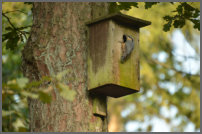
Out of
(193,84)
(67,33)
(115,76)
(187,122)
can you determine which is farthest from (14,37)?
(187,122)

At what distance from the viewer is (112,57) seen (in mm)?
3326

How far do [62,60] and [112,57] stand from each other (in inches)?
13.2

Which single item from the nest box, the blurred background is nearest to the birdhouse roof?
the nest box

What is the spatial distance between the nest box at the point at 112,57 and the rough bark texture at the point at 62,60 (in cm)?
5

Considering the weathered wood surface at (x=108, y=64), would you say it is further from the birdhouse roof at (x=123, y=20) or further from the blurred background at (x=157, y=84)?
the blurred background at (x=157, y=84)

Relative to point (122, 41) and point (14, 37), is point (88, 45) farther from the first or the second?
point (14, 37)

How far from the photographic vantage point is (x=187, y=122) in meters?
10.3

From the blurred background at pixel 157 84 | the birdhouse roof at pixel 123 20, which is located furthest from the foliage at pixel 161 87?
the birdhouse roof at pixel 123 20

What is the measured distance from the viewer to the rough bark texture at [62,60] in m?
3.11

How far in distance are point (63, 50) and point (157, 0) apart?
32.7 inches

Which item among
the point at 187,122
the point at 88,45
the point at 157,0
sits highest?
the point at 157,0

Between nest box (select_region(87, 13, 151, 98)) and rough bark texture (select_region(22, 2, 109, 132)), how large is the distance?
55 millimetres

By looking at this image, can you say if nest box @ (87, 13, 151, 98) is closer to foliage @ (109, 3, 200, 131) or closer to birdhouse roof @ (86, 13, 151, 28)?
birdhouse roof @ (86, 13, 151, 28)

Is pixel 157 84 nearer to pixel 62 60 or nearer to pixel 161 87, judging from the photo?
pixel 161 87
